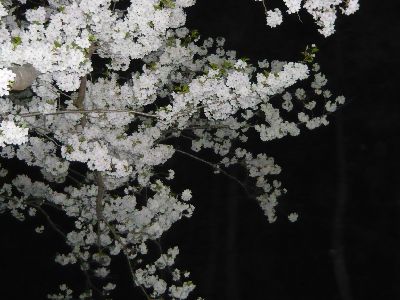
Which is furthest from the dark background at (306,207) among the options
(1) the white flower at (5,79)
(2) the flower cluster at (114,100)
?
(1) the white flower at (5,79)

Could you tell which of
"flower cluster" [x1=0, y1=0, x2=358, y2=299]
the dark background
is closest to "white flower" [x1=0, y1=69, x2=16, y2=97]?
"flower cluster" [x1=0, y1=0, x2=358, y2=299]

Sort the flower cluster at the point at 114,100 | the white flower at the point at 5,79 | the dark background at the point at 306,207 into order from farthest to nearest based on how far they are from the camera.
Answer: the dark background at the point at 306,207 → the flower cluster at the point at 114,100 → the white flower at the point at 5,79

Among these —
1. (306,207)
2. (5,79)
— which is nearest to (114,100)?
(5,79)

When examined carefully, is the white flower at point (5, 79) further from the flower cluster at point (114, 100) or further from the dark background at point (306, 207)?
the dark background at point (306, 207)

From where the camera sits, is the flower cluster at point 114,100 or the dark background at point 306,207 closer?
the flower cluster at point 114,100

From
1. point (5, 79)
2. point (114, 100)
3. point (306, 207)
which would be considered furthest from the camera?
point (306, 207)

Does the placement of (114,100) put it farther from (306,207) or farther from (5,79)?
(306,207)

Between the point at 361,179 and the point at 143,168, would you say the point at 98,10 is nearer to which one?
the point at 143,168

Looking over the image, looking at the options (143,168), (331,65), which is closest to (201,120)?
(143,168)
